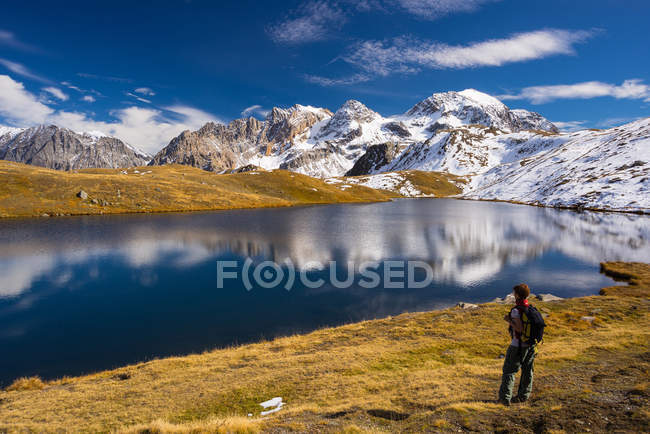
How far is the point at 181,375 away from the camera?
57.3ft

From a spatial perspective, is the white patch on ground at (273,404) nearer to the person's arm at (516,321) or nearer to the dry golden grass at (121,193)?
the person's arm at (516,321)

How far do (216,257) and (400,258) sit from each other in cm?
2926

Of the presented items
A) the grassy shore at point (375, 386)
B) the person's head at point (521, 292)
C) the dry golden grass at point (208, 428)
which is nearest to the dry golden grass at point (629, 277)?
the grassy shore at point (375, 386)

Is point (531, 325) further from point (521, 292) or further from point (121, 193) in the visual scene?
point (121, 193)

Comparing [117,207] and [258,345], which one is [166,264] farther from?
[117,207]

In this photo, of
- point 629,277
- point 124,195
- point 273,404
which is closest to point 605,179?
point 629,277

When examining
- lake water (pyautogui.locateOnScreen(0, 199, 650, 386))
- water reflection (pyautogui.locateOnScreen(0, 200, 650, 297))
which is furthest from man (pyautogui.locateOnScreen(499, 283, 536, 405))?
water reflection (pyautogui.locateOnScreen(0, 200, 650, 297))

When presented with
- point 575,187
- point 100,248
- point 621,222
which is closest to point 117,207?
point 100,248

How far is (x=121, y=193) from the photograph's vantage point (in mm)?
123688

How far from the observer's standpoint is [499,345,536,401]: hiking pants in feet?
37.2

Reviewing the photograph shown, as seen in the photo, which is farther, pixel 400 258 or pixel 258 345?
pixel 400 258

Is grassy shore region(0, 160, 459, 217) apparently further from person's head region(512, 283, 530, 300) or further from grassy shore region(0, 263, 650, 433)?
person's head region(512, 283, 530, 300)

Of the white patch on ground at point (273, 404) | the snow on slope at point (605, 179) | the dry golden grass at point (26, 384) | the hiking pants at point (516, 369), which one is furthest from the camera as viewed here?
the snow on slope at point (605, 179)

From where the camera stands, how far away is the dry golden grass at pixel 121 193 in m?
106
